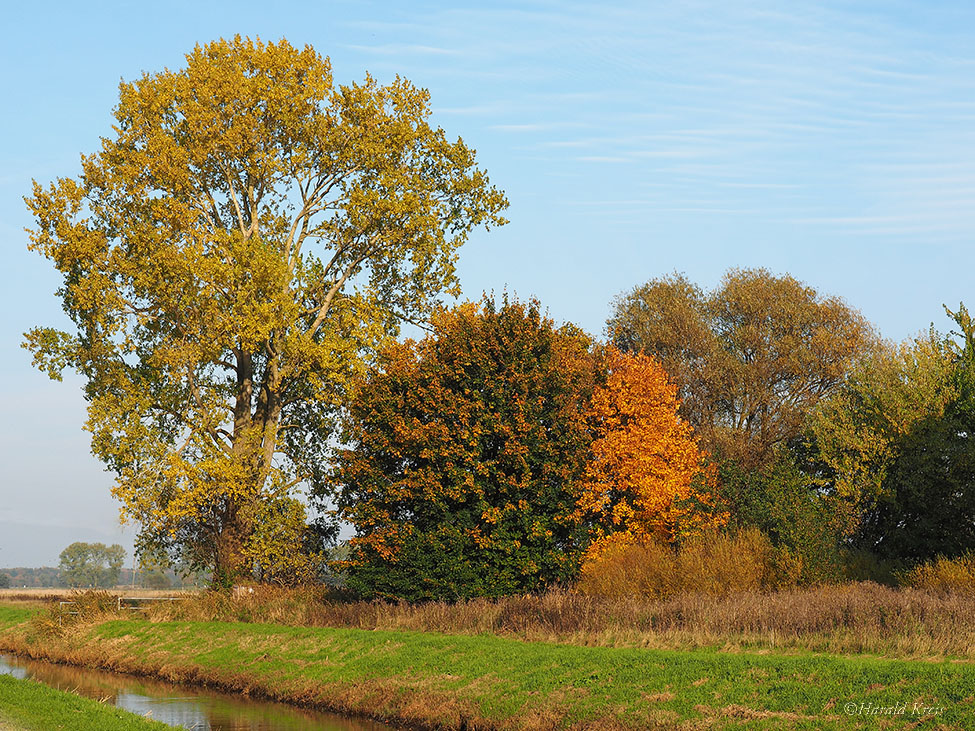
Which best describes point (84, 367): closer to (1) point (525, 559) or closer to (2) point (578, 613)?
(1) point (525, 559)

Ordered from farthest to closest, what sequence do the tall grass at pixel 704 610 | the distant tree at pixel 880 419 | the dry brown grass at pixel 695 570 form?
A: the distant tree at pixel 880 419, the dry brown grass at pixel 695 570, the tall grass at pixel 704 610

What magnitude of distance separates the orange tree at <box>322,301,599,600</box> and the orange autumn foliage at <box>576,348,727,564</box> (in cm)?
185

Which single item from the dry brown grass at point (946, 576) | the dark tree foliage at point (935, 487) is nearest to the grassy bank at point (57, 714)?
the dry brown grass at point (946, 576)

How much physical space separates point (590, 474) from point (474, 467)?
4857 millimetres

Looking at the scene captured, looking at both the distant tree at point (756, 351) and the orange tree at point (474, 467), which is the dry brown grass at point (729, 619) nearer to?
the orange tree at point (474, 467)

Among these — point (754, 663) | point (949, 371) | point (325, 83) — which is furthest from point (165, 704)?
point (949, 371)

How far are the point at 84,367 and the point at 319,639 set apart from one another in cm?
2070

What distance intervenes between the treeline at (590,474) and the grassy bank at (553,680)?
538 centimetres

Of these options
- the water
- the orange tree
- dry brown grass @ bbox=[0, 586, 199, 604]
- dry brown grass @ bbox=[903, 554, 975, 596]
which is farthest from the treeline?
dry brown grass @ bbox=[0, 586, 199, 604]

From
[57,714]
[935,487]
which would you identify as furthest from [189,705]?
[935,487]

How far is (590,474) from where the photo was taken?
124 ft

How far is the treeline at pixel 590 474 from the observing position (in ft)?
116

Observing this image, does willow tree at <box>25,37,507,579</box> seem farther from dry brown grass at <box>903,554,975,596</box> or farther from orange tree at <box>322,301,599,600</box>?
dry brown grass at <box>903,554,975,596</box>

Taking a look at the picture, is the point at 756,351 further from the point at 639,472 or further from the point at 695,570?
the point at 695,570
